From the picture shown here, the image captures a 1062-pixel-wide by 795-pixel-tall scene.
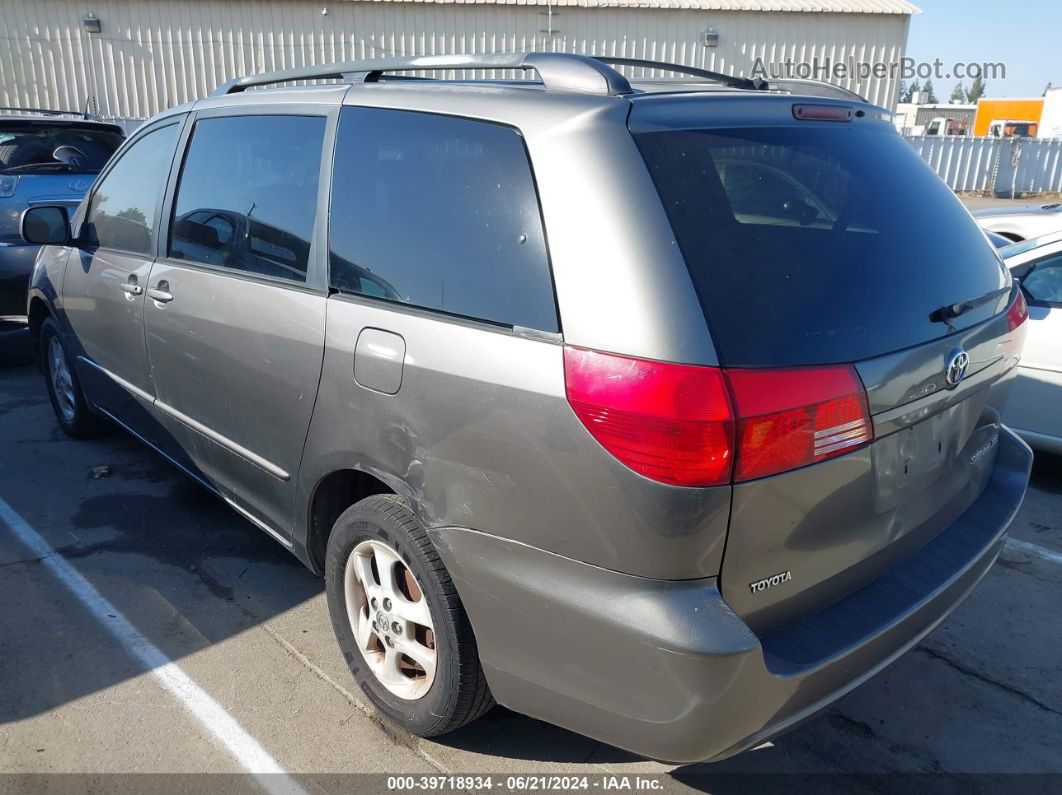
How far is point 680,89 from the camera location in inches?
94.3

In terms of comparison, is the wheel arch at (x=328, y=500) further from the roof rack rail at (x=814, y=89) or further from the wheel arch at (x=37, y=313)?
the wheel arch at (x=37, y=313)

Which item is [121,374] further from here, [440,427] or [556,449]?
[556,449]

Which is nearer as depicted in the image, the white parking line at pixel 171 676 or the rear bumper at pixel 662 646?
the rear bumper at pixel 662 646

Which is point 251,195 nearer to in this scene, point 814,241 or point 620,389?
point 620,389

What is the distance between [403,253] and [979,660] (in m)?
2.54

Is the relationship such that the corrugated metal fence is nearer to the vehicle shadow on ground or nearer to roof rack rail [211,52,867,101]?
roof rack rail [211,52,867,101]

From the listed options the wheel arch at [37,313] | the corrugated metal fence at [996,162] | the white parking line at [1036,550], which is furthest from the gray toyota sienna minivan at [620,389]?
the corrugated metal fence at [996,162]

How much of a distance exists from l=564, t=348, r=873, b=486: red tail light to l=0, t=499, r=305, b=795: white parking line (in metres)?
1.48

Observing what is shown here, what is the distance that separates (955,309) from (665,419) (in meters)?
1.06

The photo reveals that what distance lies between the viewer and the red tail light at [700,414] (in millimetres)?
1810

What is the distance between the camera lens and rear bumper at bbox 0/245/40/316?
651 cm

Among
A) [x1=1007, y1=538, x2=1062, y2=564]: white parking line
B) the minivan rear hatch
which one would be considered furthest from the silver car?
the minivan rear hatch

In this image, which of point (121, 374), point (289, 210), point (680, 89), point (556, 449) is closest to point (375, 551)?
point (556, 449)

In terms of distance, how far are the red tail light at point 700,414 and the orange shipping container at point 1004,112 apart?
133 feet
